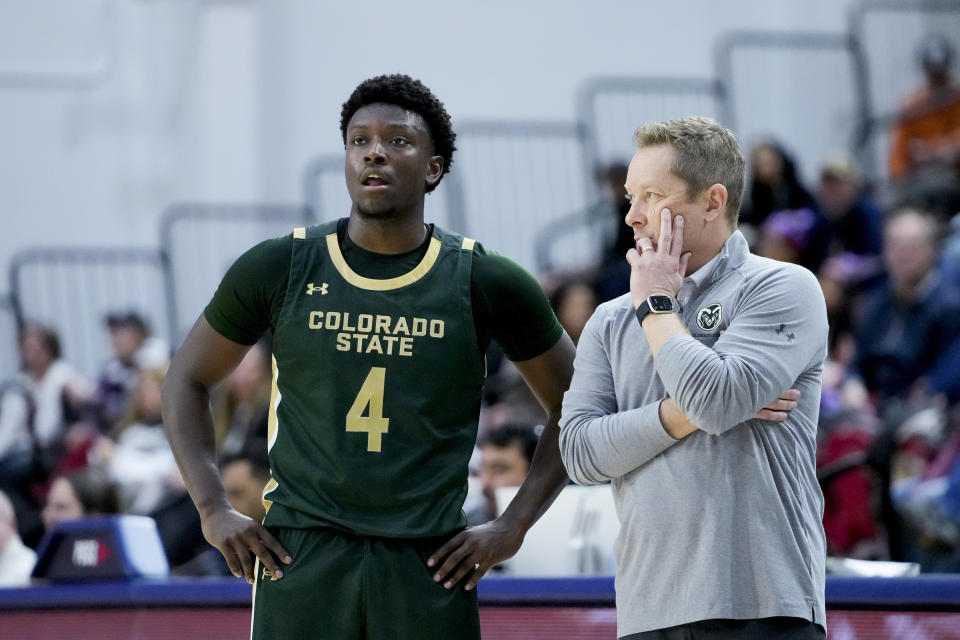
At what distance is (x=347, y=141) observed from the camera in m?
3.03

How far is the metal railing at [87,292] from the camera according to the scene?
11562mm

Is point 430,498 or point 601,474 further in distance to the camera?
point 430,498

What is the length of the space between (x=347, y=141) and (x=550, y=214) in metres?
8.21

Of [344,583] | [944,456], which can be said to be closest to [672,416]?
[344,583]

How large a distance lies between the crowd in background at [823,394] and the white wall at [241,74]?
122cm

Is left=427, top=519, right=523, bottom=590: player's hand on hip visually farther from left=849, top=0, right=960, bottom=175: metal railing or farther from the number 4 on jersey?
left=849, top=0, right=960, bottom=175: metal railing

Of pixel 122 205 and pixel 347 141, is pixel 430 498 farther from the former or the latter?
pixel 122 205

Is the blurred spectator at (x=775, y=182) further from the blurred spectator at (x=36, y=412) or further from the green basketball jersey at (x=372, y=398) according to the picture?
the green basketball jersey at (x=372, y=398)

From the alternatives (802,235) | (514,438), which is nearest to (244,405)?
(514,438)

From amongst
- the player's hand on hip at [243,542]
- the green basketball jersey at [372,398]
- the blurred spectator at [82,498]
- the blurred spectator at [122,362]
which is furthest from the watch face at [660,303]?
the blurred spectator at [122,362]

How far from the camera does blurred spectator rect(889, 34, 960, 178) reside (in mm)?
9589

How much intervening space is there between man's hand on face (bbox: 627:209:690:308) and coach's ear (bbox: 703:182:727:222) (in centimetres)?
7


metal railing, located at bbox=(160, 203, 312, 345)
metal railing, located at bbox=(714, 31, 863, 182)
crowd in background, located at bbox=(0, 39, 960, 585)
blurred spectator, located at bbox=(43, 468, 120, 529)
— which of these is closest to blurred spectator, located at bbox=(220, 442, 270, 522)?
crowd in background, located at bbox=(0, 39, 960, 585)

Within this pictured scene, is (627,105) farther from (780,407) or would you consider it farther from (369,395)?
(780,407)
